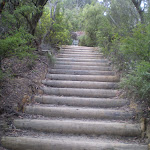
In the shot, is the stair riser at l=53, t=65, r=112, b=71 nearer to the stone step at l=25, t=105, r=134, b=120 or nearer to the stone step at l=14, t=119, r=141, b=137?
the stone step at l=25, t=105, r=134, b=120

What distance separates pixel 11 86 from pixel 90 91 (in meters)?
1.98

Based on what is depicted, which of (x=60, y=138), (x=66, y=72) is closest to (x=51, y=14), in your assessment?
(x=66, y=72)

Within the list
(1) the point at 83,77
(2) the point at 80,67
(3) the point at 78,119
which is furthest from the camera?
(2) the point at 80,67

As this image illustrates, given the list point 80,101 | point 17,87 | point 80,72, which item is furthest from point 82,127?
Result: point 80,72

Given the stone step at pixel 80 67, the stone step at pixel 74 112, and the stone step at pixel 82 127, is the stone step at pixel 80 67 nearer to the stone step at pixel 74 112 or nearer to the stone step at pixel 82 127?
the stone step at pixel 74 112

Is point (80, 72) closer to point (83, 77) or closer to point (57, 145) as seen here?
point (83, 77)

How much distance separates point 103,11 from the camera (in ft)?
38.8

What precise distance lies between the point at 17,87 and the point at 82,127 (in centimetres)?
173

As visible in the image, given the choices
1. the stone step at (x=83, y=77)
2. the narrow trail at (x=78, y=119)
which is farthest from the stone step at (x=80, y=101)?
the stone step at (x=83, y=77)

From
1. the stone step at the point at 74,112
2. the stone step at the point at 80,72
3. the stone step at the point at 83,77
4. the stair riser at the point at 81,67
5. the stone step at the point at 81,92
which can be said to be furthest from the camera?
the stair riser at the point at 81,67

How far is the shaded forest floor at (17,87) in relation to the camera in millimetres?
3154

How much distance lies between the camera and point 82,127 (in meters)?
3.12

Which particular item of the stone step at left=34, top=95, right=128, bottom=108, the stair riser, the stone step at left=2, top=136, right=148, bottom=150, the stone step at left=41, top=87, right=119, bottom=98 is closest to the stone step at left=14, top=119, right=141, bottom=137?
the stone step at left=2, top=136, right=148, bottom=150

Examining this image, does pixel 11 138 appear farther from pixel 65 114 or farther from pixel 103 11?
pixel 103 11
